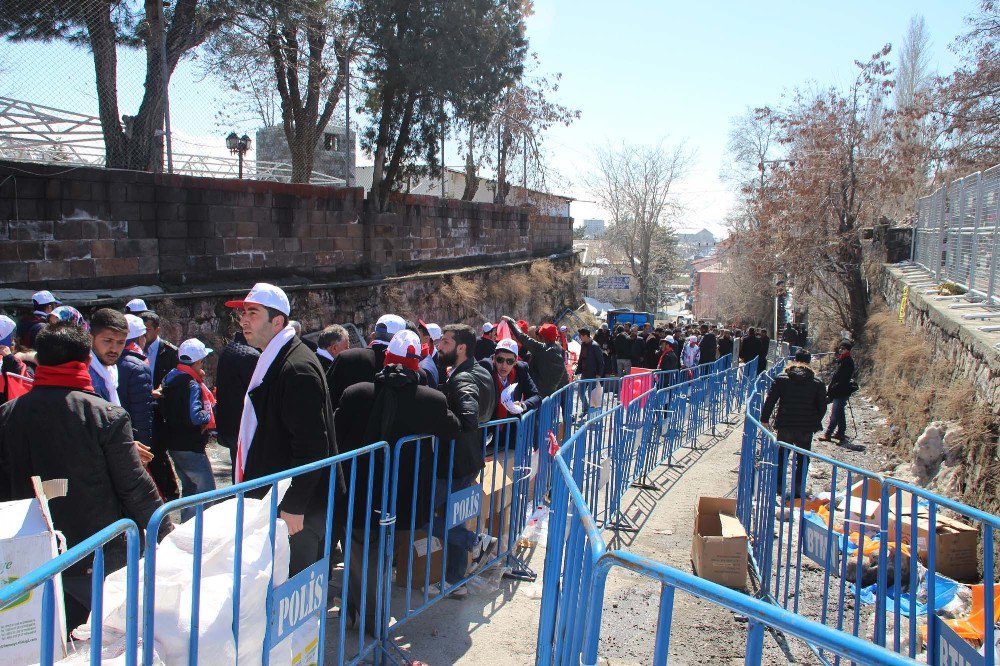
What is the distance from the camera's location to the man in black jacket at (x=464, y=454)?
423 cm

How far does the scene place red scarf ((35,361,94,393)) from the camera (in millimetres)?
3064

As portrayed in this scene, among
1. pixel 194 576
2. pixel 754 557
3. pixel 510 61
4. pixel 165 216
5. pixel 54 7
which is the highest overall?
pixel 510 61

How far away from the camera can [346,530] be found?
3.48 meters

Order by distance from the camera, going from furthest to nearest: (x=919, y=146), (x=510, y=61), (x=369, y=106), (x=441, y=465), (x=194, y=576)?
(x=919, y=146), (x=510, y=61), (x=369, y=106), (x=441, y=465), (x=194, y=576)

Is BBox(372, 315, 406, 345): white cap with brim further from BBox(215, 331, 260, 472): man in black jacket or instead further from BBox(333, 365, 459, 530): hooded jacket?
BBox(333, 365, 459, 530): hooded jacket

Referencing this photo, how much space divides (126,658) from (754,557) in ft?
14.7

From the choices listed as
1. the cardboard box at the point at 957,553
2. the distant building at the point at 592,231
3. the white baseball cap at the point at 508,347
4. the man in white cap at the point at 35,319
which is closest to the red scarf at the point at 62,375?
the white baseball cap at the point at 508,347

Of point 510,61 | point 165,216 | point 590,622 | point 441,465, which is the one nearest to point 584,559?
point 590,622

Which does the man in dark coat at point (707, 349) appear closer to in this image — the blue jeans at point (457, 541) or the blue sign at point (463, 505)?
the blue sign at point (463, 505)

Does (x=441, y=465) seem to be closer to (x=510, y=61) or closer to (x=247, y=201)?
(x=247, y=201)

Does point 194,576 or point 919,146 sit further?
point 919,146

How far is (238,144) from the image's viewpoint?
11.8 metres

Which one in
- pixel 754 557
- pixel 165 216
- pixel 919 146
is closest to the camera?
pixel 754 557

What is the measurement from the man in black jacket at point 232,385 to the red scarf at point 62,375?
1.12 m
